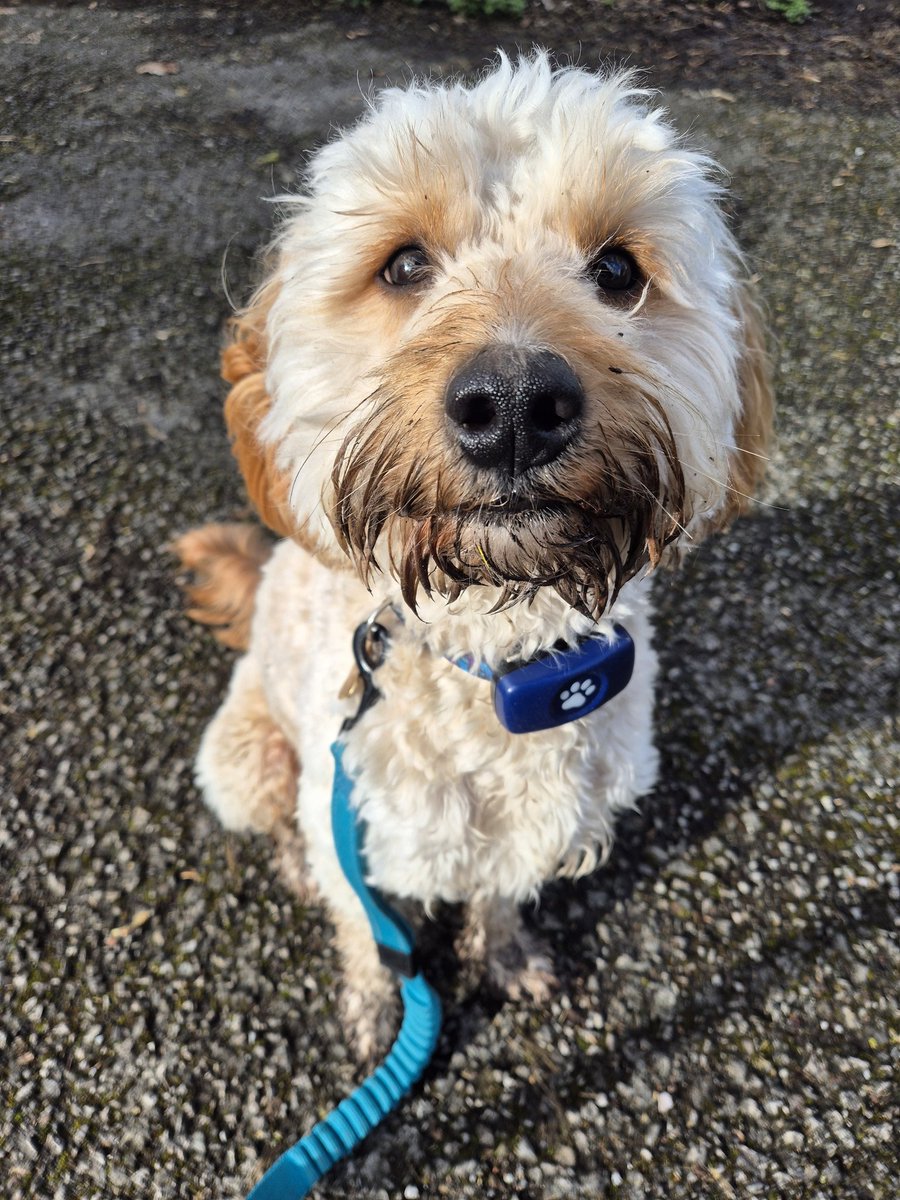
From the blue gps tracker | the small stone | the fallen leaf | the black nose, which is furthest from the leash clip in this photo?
the fallen leaf

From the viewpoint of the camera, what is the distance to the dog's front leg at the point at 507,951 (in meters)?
2.46

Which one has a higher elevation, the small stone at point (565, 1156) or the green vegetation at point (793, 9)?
the green vegetation at point (793, 9)

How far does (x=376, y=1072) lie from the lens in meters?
2.10

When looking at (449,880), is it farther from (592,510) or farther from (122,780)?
(122,780)

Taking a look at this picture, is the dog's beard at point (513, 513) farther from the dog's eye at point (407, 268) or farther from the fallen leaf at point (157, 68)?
Result: the fallen leaf at point (157, 68)

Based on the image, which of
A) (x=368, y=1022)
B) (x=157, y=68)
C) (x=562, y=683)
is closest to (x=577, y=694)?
(x=562, y=683)

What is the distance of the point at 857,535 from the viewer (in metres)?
3.59

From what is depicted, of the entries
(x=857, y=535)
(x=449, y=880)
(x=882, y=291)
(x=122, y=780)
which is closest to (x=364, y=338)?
(x=449, y=880)

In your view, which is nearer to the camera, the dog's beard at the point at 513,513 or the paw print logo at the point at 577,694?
the dog's beard at the point at 513,513

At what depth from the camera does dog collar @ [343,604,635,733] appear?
1688mm

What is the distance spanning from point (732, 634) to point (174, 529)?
2.47 metres

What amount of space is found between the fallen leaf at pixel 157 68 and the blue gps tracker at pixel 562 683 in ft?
22.2

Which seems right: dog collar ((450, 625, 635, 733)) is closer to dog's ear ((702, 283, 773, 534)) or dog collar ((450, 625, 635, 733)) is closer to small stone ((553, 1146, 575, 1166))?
dog's ear ((702, 283, 773, 534))

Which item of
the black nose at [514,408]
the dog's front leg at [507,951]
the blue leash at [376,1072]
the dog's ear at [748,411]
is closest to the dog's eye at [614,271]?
the dog's ear at [748,411]
